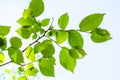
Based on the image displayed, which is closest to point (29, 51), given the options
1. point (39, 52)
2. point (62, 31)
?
point (39, 52)

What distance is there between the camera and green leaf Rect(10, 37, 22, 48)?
0.77m

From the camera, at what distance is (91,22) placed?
66 cm

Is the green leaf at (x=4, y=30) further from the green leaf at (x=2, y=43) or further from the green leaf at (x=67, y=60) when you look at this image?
the green leaf at (x=67, y=60)

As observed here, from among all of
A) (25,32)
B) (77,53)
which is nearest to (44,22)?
(25,32)

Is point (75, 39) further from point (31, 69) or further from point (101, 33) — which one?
point (31, 69)

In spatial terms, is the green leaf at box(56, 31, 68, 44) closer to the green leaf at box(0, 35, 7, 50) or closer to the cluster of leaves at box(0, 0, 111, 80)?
the cluster of leaves at box(0, 0, 111, 80)

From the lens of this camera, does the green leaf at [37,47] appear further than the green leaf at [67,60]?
Yes

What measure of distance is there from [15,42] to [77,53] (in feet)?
0.69

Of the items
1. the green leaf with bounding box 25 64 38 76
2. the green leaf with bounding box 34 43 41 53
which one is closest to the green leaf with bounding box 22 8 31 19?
the green leaf with bounding box 34 43 41 53

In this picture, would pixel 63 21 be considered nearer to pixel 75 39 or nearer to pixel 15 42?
pixel 75 39

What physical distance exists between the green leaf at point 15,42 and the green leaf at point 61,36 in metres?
0.13

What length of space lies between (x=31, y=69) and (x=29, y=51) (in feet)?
0.28

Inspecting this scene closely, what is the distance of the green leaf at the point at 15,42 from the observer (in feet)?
2.53

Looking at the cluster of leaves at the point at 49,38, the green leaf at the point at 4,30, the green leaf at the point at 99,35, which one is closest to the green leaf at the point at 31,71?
the cluster of leaves at the point at 49,38
